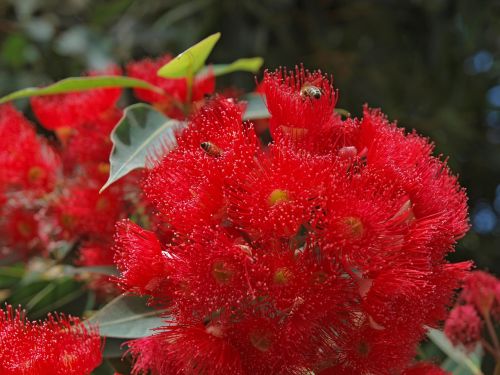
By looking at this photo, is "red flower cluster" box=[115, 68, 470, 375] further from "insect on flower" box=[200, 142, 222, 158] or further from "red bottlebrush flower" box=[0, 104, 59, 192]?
"red bottlebrush flower" box=[0, 104, 59, 192]

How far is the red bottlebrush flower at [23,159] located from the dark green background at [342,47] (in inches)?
33.4

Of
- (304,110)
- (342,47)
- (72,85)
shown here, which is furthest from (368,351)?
(342,47)

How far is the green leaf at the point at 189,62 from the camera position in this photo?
1.17 m

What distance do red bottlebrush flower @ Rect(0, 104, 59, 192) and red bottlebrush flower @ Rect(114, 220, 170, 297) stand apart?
521 mm

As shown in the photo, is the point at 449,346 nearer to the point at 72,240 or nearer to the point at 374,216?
the point at 374,216

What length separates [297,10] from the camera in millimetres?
2451

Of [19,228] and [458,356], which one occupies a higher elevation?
[458,356]

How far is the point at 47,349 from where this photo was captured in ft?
3.00

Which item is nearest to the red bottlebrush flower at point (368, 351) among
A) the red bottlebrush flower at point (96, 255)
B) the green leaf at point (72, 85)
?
the red bottlebrush flower at point (96, 255)

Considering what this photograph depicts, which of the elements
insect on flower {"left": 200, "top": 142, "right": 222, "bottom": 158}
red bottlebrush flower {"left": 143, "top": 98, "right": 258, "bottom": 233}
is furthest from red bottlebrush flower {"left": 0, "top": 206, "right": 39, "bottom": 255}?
insect on flower {"left": 200, "top": 142, "right": 222, "bottom": 158}

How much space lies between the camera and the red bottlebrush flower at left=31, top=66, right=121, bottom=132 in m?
1.37

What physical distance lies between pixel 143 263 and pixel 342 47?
71.2 inches

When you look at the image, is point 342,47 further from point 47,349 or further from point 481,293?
point 47,349

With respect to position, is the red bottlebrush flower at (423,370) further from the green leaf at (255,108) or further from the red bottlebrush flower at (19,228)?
the red bottlebrush flower at (19,228)
